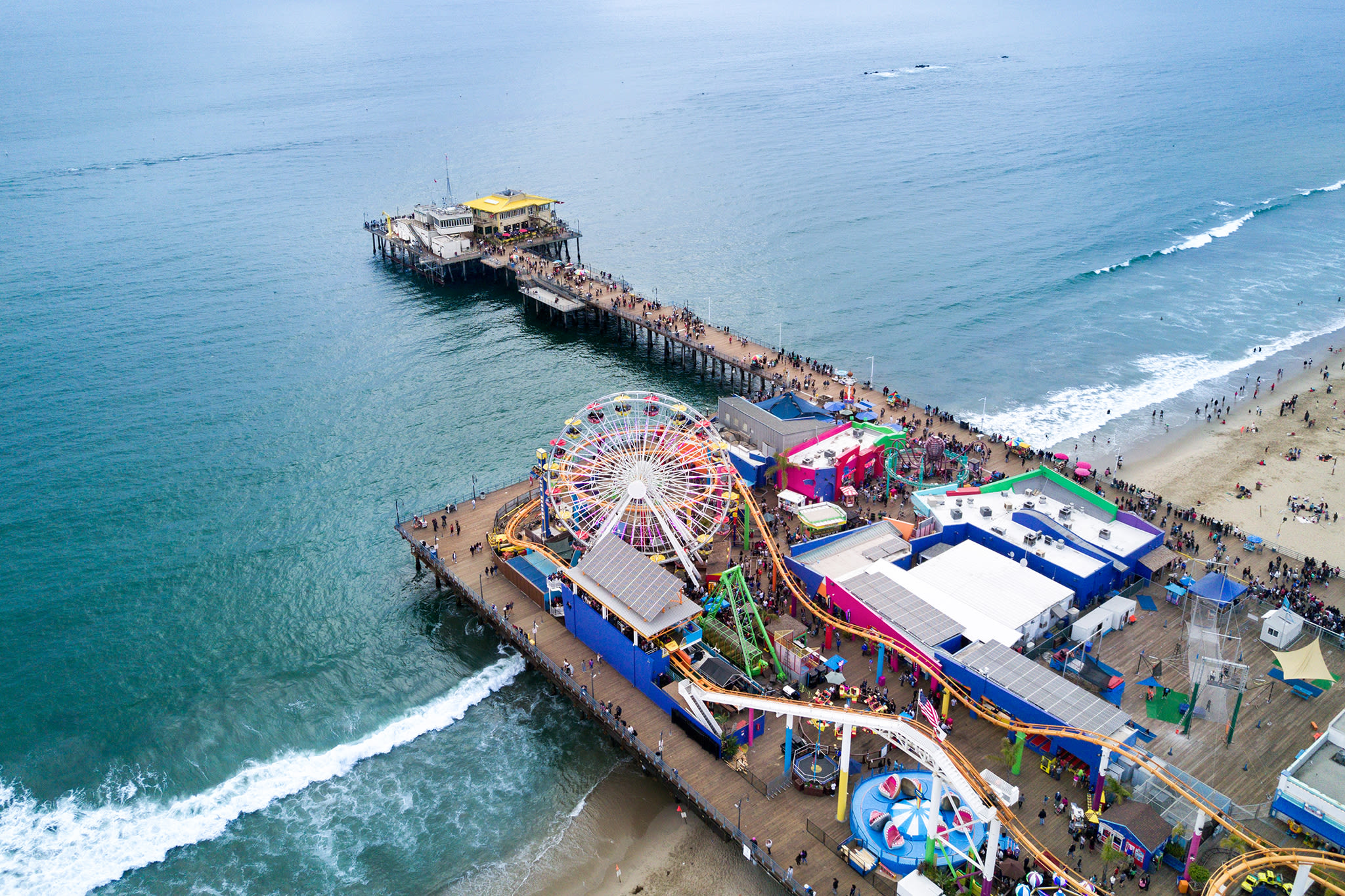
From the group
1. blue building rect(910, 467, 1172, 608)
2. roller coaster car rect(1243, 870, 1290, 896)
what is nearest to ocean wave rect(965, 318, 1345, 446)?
blue building rect(910, 467, 1172, 608)

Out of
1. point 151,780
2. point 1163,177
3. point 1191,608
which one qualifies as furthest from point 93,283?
point 1163,177

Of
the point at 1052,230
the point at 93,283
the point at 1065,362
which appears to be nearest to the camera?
the point at 1065,362

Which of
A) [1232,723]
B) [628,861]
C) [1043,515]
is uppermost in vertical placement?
[1043,515]

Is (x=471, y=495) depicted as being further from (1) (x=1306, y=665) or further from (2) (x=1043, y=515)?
(1) (x=1306, y=665)

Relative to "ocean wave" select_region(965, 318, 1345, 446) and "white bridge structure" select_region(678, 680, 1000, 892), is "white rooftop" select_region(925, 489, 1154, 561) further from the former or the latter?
"white bridge structure" select_region(678, 680, 1000, 892)

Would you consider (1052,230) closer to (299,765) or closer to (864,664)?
(864,664)

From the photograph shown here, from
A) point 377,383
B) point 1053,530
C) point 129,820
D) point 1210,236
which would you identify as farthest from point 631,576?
point 1210,236

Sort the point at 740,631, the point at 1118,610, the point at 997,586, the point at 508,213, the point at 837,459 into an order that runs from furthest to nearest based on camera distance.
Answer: the point at 508,213, the point at 837,459, the point at 997,586, the point at 1118,610, the point at 740,631
